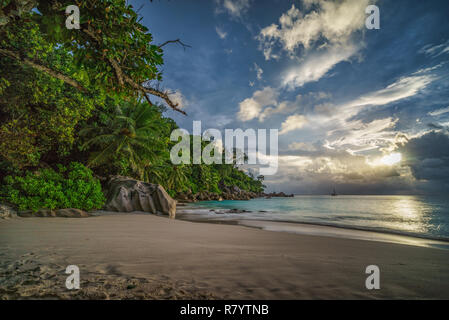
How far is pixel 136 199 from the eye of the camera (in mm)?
11039

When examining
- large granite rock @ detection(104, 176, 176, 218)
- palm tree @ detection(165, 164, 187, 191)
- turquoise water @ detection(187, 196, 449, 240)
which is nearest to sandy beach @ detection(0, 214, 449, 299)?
turquoise water @ detection(187, 196, 449, 240)

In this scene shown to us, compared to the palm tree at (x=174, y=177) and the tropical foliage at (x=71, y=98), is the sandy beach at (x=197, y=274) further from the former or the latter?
the palm tree at (x=174, y=177)

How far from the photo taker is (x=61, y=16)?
276 cm

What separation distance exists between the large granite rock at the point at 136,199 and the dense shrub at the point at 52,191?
0.97m

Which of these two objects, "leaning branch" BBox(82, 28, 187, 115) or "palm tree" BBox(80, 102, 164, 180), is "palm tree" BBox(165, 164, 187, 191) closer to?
"palm tree" BBox(80, 102, 164, 180)

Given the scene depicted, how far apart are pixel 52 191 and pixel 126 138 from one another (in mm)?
6551

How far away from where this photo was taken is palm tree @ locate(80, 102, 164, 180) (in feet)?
42.3

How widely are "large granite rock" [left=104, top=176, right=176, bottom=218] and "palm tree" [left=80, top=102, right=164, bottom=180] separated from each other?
110 inches

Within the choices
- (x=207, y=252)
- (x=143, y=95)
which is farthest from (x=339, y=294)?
(x=143, y=95)

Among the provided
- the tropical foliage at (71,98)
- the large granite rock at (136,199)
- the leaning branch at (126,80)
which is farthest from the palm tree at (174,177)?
the leaning branch at (126,80)


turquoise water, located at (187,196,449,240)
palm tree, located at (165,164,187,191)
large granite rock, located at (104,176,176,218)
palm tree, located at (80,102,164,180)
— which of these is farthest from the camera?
palm tree, located at (165,164,187,191)

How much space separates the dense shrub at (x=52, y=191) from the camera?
745cm
